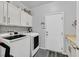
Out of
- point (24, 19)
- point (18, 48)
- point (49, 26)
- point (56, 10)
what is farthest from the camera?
point (49, 26)

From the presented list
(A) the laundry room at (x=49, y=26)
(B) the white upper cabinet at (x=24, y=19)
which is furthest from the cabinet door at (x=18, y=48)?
(B) the white upper cabinet at (x=24, y=19)

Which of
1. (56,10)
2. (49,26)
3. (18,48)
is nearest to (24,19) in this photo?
(49,26)

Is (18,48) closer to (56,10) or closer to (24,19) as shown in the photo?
(24,19)

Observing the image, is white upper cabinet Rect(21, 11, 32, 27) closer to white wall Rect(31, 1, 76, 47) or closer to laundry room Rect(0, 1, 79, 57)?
laundry room Rect(0, 1, 79, 57)

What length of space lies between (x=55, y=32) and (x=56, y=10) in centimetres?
103

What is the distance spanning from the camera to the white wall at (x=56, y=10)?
3.80m

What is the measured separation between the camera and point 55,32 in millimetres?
4281

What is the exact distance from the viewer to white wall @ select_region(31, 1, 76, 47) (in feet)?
12.5

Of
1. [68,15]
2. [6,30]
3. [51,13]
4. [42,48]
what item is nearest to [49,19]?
[51,13]

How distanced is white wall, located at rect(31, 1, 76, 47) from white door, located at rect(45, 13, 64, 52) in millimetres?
226

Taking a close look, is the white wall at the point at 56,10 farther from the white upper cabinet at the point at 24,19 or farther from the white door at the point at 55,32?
the white upper cabinet at the point at 24,19

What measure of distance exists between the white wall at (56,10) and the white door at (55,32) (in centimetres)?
23

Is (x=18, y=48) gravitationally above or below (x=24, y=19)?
below

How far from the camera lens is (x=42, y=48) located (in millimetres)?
4762
